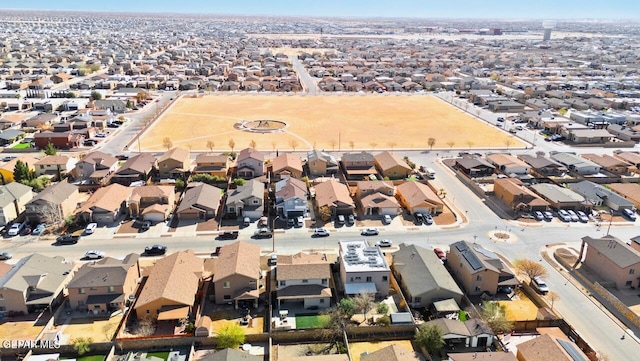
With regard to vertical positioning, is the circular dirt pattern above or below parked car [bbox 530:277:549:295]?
above

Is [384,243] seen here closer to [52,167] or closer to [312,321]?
[312,321]

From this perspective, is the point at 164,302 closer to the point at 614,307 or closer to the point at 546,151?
the point at 614,307

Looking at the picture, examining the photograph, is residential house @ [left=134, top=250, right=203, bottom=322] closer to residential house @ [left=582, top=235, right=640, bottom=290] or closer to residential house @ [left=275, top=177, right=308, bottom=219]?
residential house @ [left=275, top=177, right=308, bottom=219]

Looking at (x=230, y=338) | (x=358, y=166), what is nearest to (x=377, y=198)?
(x=358, y=166)

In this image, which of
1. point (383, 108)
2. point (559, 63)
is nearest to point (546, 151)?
point (383, 108)

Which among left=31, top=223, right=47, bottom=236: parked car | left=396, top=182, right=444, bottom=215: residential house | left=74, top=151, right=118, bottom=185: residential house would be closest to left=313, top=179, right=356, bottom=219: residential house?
left=396, top=182, right=444, bottom=215: residential house
